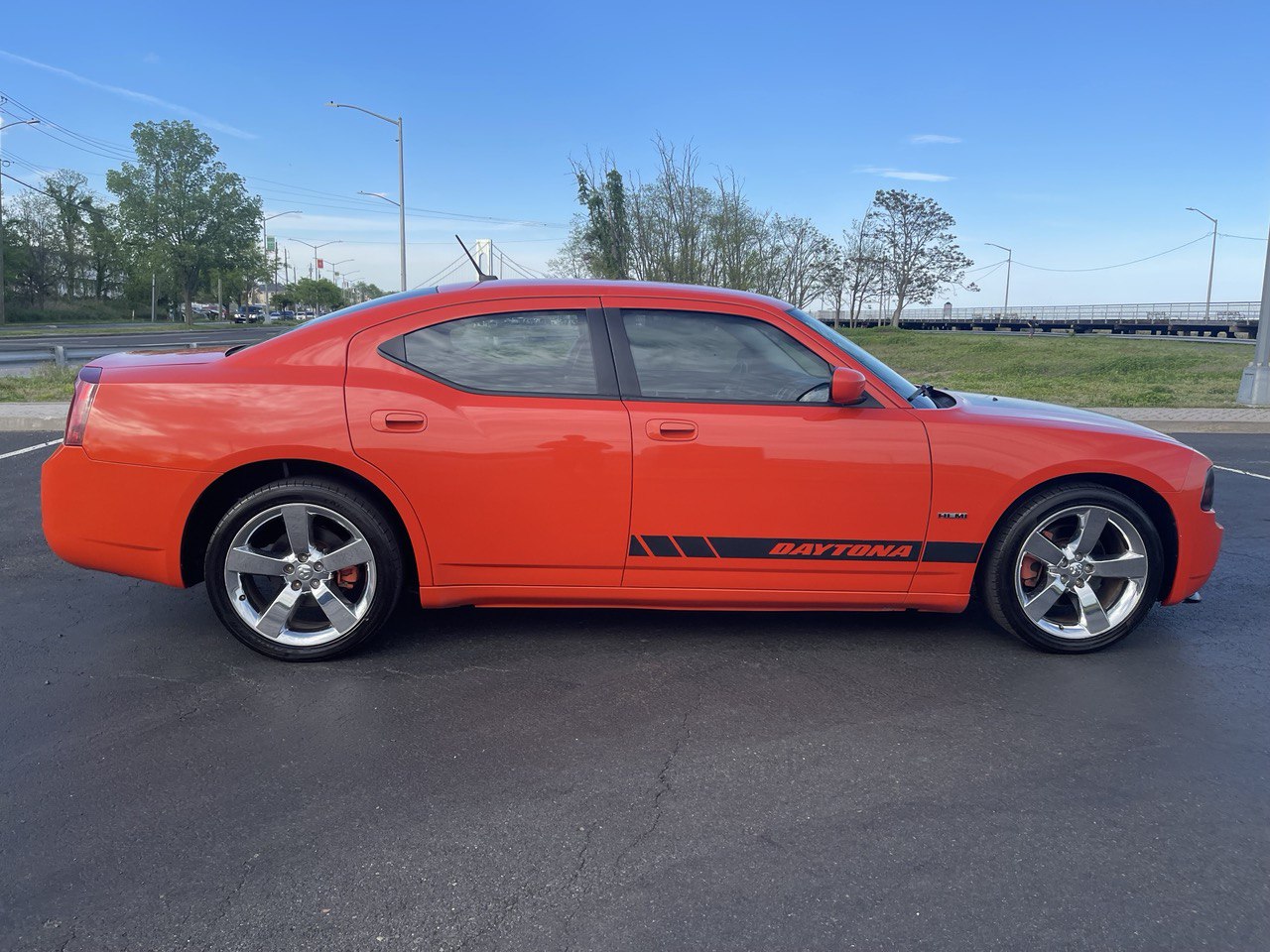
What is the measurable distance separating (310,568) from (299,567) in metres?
0.05

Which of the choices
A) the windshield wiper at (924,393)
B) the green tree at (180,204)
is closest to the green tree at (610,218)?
the windshield wiper at (924,393)

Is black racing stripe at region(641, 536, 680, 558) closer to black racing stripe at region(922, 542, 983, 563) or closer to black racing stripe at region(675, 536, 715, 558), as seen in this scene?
black racing stripe at region(675, 536, 715, 558)

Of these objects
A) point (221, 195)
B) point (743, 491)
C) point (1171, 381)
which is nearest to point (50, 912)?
point (743, 491)

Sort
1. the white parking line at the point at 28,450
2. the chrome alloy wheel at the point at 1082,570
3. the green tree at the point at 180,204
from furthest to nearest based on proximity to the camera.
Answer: the green tree at the point at 180,204
the white parking line at the point at 28,450
the chrome alloy wheel at the point at 1082,570

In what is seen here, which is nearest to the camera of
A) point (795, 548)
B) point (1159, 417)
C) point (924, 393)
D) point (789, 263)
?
point (795, 548)

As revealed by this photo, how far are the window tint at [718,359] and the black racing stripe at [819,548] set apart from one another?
603 mm

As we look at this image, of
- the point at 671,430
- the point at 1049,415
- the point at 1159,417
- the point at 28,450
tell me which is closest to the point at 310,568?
the point at 671,430

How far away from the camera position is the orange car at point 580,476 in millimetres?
3787

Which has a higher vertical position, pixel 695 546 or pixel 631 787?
pixel 695 546

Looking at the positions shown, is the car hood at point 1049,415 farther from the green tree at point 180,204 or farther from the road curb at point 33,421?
the green tree at point 180,204

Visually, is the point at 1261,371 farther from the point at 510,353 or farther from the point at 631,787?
the point at 631,787

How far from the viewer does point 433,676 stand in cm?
377

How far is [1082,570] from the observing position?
4059 millimetres

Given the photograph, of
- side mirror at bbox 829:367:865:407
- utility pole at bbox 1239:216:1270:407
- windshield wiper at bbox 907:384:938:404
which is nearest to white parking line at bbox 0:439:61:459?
side mirror at bbox 829:367:865:407
